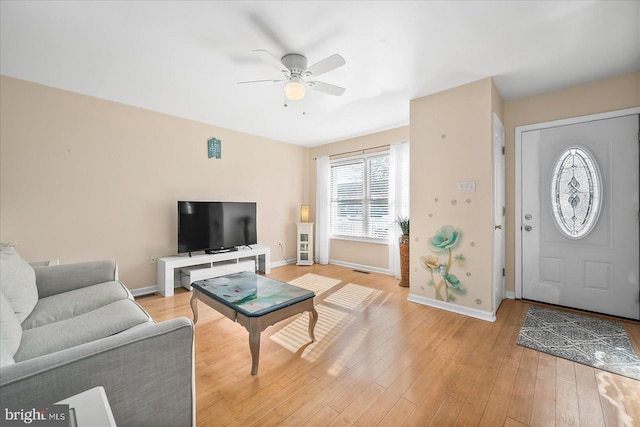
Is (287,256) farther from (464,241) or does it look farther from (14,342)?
(14,342)

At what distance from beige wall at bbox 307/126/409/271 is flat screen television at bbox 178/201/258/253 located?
1.65 metres

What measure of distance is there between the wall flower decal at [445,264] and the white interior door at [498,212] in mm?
350

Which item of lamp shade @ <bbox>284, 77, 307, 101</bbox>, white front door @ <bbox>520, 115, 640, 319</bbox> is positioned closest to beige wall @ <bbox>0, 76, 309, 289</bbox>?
lamp shade @ <bbox>284, 77, 307, 101</bbox>

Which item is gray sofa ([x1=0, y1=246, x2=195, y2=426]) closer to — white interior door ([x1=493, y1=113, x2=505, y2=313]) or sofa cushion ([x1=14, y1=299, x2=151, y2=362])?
sofa cushion ([x1=14, y1=299, x2=151, y2=362])

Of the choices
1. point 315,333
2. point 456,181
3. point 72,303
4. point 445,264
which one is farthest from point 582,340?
point 72,303

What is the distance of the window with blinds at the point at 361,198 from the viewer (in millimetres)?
4574

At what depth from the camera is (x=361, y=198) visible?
15.9 ft

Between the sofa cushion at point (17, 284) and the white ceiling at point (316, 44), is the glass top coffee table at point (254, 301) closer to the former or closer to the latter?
the sofa cushion at point (17, 284)

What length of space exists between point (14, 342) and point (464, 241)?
3442 millimetres

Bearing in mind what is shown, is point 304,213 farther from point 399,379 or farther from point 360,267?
point 399,379

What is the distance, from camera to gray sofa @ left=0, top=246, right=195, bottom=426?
0.87 m

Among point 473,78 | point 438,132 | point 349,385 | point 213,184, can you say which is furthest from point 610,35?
point 213,184

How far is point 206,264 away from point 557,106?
5.01 meters

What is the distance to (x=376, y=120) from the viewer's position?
4012mm
